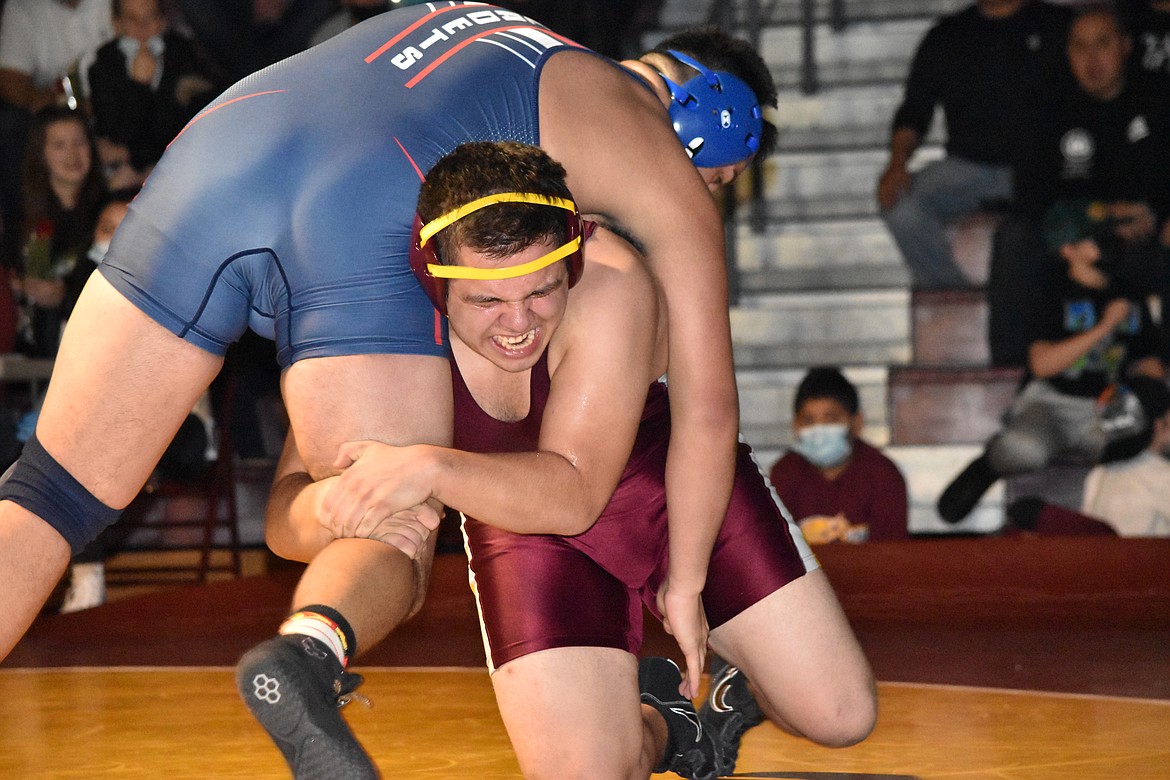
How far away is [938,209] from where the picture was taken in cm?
564

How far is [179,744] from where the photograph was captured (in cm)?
291

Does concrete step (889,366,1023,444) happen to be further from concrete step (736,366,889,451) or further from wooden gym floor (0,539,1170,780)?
wooden gym floor (0,539,1170,780)

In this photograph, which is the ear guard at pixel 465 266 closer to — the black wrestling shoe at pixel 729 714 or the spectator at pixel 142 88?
the black wrestling shoe at pixel 729 714

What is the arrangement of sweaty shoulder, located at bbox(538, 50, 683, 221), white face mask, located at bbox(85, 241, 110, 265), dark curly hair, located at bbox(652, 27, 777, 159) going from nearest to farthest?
sweaty shoulder, located at bbox(538, 50, 683, 221), dark curly hair, located at bbox(652, 27, 777, 159), white face mask, located at bbox(85, 241, 110, 265)

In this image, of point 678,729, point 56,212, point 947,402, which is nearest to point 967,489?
point 947,402

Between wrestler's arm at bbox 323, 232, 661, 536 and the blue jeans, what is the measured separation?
3.74 m

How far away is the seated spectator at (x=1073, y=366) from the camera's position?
5.00m

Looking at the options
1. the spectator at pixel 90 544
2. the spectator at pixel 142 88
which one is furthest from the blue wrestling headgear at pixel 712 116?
the spectator at pixel 142 88

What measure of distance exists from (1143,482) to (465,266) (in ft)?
11.7

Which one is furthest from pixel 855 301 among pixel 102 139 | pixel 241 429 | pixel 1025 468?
pixel 102 139

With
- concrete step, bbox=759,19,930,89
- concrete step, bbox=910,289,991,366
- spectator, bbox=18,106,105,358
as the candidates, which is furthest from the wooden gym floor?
concrete step, bbox=759,19,930,89

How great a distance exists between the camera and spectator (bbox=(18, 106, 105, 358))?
5.16 metres

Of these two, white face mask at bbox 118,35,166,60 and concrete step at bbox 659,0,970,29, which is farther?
concrete step at bbox 659,0,970,29

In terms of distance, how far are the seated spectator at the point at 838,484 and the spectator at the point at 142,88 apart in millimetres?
2600
